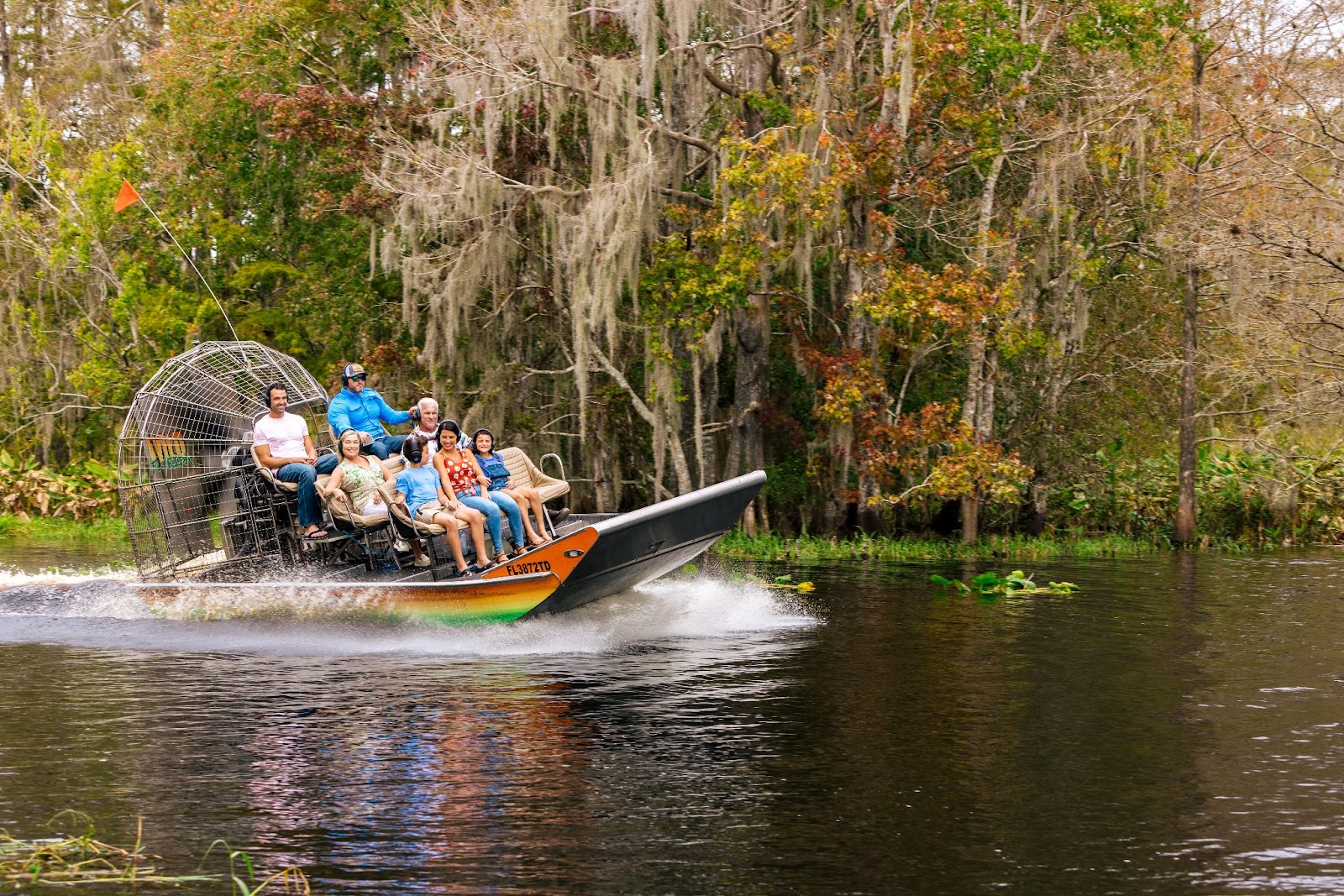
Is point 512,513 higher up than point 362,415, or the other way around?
point 362,415

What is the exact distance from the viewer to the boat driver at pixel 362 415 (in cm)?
1523

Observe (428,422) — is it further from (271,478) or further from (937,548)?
(937,548)

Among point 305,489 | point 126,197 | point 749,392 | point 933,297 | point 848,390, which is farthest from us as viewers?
point 749,392

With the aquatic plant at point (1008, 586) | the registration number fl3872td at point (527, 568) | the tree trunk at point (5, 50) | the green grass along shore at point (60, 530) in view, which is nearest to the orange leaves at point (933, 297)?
the aquatic plant at point (1008, 586)

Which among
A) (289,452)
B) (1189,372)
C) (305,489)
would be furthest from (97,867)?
(1189,372)

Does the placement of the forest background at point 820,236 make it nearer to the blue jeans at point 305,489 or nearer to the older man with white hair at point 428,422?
the older man with white hair at point 428,422

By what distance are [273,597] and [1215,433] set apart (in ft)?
68.5

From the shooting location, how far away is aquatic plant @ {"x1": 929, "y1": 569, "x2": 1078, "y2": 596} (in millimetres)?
18047

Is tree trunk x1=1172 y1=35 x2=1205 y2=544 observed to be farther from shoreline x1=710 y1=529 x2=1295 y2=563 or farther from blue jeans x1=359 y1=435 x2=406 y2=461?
blue jeans x1=359 y1=435 x2=406 y2=461

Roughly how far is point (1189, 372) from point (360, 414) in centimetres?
1524

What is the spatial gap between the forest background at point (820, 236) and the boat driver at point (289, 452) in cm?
883

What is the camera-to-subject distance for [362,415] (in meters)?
15.6

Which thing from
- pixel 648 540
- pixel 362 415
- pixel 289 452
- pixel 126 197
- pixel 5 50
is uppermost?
pixel 5 50

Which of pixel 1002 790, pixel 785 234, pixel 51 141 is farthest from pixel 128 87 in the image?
pixel 1002 790
